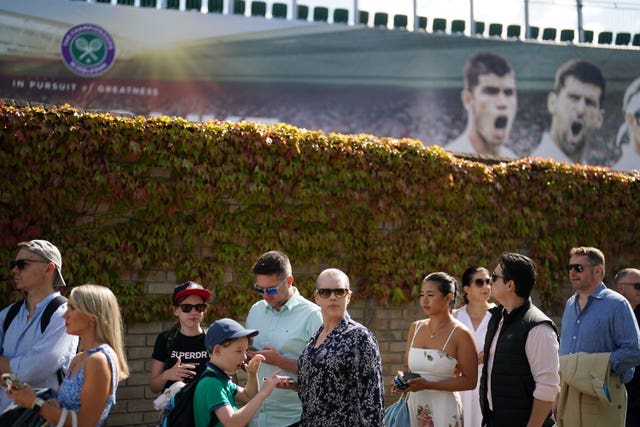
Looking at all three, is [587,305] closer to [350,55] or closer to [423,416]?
[423,416]

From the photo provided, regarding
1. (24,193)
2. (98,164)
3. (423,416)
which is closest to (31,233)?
(24,193)

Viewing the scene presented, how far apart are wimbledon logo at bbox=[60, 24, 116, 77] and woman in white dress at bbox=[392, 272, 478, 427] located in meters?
26.4

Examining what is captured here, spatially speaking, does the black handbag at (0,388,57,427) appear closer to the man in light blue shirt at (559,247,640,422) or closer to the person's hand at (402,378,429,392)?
the person's hand at (402,378,429,392)

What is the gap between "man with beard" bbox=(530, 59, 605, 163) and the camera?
108ft

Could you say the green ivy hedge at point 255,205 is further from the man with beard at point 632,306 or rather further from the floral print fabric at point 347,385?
the floral print fabric at point 347,385

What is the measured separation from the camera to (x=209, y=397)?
12.0 ft

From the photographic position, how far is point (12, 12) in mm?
28078

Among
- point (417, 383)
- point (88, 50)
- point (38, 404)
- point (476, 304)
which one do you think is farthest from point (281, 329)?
point (88, 50)

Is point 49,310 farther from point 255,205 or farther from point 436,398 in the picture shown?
point 255,205

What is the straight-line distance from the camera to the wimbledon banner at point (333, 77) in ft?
93.4

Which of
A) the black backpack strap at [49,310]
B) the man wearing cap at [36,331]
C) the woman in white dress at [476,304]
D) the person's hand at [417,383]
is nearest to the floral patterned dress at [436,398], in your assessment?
the person's hand at [417,383]

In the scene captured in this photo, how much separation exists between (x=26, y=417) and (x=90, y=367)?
19.4 inches

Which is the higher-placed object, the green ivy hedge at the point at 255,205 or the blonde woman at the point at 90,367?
the green ivy hedge at the point at 255,205

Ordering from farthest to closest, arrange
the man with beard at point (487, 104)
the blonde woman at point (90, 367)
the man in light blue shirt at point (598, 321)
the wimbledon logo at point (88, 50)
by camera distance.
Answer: the man with beard at point (487, 104), the wimbledon logo at point (88, 50), the man in light blue shirt at point (598, 321), the blonde woman at point (90, 367)
